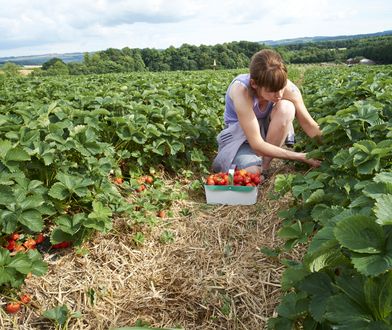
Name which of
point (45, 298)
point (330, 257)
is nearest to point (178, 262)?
point (45, 298)

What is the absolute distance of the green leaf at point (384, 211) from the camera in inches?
42.4

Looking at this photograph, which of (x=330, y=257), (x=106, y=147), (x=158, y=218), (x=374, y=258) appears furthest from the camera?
(x=158, y=218)

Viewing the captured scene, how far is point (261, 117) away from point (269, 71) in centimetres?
92

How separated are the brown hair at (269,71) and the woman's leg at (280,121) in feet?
1.51

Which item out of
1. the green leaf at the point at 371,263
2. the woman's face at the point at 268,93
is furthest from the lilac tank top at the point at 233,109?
the green leaf at the point at 371,263

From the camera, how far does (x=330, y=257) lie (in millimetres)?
1303

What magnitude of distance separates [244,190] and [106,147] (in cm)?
128

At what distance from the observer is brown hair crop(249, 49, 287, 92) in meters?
3.38

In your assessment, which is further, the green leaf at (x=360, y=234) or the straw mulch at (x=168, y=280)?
the straw mulch at (x=168, y=280)

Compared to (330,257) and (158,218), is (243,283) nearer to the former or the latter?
(158,218)

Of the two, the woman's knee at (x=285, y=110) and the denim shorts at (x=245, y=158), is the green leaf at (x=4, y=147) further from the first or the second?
the woman's knee at (x=285, y=110)

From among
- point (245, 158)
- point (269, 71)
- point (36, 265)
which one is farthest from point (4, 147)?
point (245, 158)

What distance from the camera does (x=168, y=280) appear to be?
8.58ft

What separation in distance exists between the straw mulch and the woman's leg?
3.53 feet
